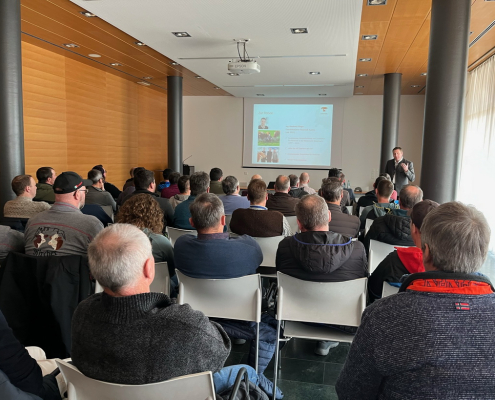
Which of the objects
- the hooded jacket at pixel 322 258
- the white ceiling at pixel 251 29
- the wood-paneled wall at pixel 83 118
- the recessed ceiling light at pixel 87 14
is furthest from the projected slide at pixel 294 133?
the hooded jacket at pixel 322 258

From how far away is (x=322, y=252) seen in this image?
2363 mm

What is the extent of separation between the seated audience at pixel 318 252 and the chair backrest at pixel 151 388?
4.00 feet

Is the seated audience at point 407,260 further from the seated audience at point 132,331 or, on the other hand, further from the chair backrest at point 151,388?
the chair backrest at point 151,388

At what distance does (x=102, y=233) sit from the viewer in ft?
4.88

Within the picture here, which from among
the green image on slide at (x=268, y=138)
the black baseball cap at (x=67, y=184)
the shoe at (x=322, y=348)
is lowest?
the shoe at (x=322, y=348)

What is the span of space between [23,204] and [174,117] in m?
6.30

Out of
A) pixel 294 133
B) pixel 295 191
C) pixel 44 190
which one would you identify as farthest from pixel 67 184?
pixel 294 133

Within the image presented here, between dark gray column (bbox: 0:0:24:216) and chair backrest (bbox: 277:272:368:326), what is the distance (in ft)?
13.0

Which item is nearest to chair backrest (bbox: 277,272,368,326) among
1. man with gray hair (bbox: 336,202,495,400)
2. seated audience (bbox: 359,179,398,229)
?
man with gray hair (bbox: 336,202,495,400)

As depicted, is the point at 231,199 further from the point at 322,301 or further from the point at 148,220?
the point at 322,301

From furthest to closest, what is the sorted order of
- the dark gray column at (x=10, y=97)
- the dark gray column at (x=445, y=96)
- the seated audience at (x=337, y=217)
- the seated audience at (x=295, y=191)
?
the seated audience at (x=295, y=191), the dark gray column at (x=10, y=97), the dark gray column at (x=445, y=96), the seated audience at (x=337, y=217)

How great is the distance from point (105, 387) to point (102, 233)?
52 centimetres

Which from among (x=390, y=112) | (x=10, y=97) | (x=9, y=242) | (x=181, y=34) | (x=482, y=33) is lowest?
(x=9, y=242)

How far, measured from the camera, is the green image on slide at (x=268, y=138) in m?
13.2
